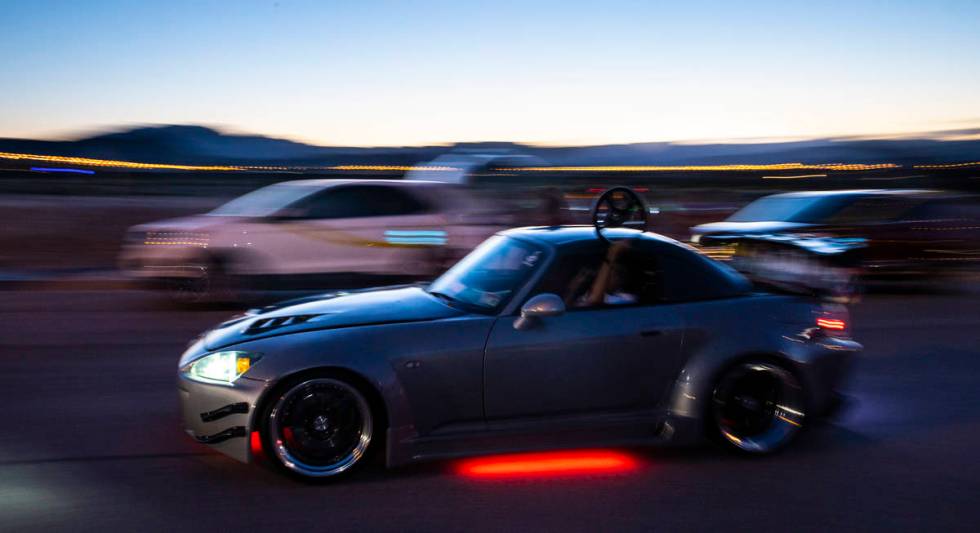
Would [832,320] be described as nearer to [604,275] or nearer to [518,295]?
[604,275]

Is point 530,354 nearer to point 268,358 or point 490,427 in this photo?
point 490,427

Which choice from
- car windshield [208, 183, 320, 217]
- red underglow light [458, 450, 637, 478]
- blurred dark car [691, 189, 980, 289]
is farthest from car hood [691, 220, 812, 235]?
red underglow light [458, 450, 637, 478]

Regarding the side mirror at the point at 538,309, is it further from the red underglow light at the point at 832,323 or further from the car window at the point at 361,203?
the car window at the point at 361,203

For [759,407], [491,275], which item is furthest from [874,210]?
[491,275]

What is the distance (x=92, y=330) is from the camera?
875cm

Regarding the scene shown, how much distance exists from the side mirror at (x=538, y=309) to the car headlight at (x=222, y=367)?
1.35m

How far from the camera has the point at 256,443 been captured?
15.7ft

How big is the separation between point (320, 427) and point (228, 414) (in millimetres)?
453

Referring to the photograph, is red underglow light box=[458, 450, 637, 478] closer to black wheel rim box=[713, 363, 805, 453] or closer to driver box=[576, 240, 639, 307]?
black wheel rim box=[713, 363, 805, 453]

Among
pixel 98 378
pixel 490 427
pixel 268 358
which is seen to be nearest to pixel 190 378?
pixel 268 358

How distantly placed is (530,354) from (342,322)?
0.99m

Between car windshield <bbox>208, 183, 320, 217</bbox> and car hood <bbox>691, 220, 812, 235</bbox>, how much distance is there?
5192 mm

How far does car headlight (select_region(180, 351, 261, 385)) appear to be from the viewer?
4434 millimetres

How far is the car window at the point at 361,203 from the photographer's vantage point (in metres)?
11.0
